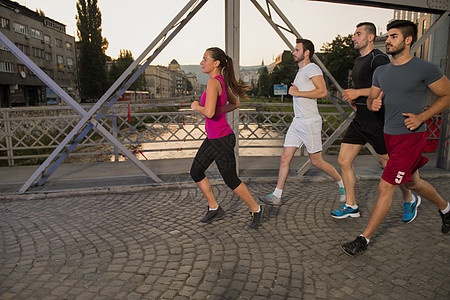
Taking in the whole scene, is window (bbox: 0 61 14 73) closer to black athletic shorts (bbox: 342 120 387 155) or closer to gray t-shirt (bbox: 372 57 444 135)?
black athletic shorts (bbox: 342 120 387 155)

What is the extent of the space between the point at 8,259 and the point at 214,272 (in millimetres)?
1895

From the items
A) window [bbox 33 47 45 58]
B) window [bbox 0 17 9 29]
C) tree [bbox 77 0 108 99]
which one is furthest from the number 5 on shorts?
window [bbox 33 47 45 58]

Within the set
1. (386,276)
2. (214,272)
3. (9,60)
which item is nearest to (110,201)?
(214,272)

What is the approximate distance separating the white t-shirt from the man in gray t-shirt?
3.38 ft

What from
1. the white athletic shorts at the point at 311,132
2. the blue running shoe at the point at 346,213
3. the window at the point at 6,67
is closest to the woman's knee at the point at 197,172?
the white athletic shorts at the point at 311,132

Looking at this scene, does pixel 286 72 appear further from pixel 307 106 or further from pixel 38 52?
pixel 307 106

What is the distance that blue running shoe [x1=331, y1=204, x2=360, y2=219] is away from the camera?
4.04 metres

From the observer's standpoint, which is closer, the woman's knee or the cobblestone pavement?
the cobblestone pavement

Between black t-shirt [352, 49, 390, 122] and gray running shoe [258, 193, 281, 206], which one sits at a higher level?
black t-shirt [352, 49, 390, 122]

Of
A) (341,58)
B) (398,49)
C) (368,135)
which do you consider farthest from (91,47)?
(398,49)

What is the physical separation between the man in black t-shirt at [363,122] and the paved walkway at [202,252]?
226mm

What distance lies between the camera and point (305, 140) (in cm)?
429

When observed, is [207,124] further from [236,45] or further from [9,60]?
[9,60]

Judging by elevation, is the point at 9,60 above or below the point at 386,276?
above
